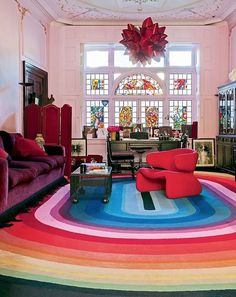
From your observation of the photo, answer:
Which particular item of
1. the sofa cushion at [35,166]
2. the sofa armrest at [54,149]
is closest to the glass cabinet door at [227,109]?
→ the sofa armrest at [54,149]

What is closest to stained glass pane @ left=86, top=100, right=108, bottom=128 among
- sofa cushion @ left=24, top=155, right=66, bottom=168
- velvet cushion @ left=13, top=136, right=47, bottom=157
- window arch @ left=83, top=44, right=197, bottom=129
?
window arch @ left=83, top=44, right=197, bottom=129

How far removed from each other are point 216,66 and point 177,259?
7411 mm

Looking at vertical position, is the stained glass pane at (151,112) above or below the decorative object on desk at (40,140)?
above

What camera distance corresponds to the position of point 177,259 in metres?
2.71

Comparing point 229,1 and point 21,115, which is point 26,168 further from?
point 229,1

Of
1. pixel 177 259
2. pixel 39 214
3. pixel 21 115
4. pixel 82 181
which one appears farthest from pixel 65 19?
pixel 177 259

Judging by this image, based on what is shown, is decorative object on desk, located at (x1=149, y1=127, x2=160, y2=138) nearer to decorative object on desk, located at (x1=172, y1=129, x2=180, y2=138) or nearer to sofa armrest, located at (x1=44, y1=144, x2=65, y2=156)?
decorative object on desk, located at (x1=172, y1=129, x2=180, y2=138)

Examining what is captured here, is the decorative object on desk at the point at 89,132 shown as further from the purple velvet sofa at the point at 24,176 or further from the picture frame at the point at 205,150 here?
the purple velvet sofa at the point at 24,176

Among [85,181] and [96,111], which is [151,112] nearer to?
[96,111]

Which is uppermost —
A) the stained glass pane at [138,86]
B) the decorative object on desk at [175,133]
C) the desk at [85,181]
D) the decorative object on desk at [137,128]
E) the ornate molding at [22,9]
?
Answer: the ornate molding at [22,9]

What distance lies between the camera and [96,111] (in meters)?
9.74

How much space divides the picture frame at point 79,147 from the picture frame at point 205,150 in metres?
2.79

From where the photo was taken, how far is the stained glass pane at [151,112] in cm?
975

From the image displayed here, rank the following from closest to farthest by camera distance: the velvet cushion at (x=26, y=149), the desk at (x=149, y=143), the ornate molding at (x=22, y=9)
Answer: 1. the velvet cushion at (x=26, y=149)
2. the ornate molding at (x=22, y=9)
3. the desk at (x=149, y=143)
